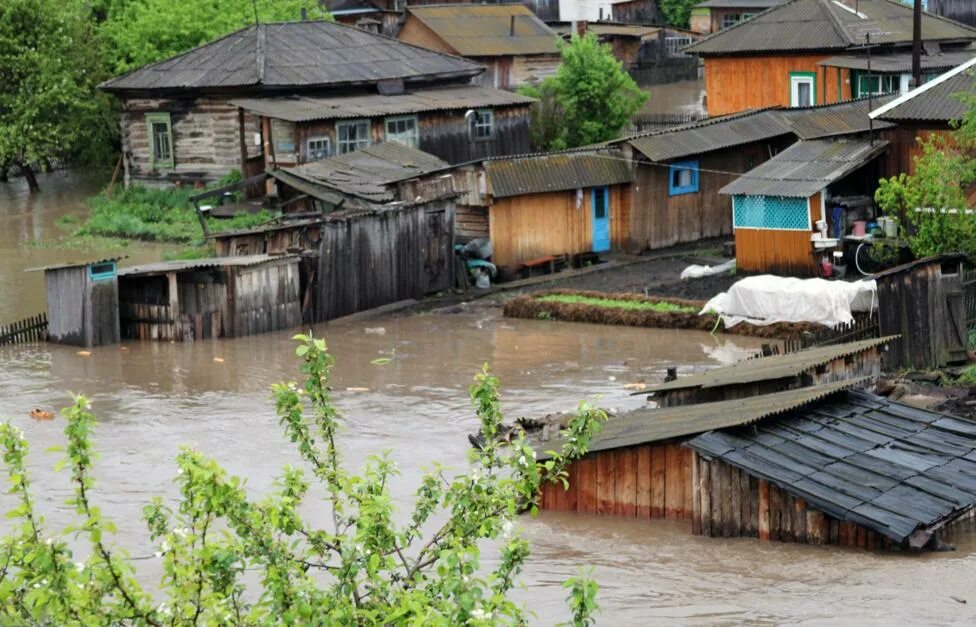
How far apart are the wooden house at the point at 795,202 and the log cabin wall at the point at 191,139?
479 inches

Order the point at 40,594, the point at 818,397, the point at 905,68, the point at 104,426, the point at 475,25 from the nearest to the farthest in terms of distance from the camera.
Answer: the point at 40,594, the point at 818,397, the point at 104,426, the point at 905,68, the point at 475,25

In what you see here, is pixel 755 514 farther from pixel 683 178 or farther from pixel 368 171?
pixel 683 178

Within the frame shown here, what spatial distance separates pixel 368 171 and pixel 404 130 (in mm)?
6063

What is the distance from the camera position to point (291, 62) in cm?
3766

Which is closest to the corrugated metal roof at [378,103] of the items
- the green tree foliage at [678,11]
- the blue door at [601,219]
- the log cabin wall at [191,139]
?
the log cabin wall at [191,139]

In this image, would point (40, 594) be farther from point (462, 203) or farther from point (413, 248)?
point (462, 203)

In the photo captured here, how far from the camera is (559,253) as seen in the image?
30984 millimetres

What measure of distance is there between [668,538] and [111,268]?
42.4ft

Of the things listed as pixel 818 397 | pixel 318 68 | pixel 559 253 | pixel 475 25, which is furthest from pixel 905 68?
pixel 818 397

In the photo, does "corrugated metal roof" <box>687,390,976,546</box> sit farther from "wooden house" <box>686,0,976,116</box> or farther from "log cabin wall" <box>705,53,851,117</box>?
"log cabin wall" <box>705,53,851,117</box>

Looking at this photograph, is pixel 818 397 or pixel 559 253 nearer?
pixel 818 397

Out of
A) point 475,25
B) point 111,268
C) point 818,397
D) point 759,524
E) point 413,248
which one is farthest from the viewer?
point 475,25

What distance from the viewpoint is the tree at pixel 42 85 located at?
39594 mm

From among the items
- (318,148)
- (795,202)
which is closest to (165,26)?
(318,148)
